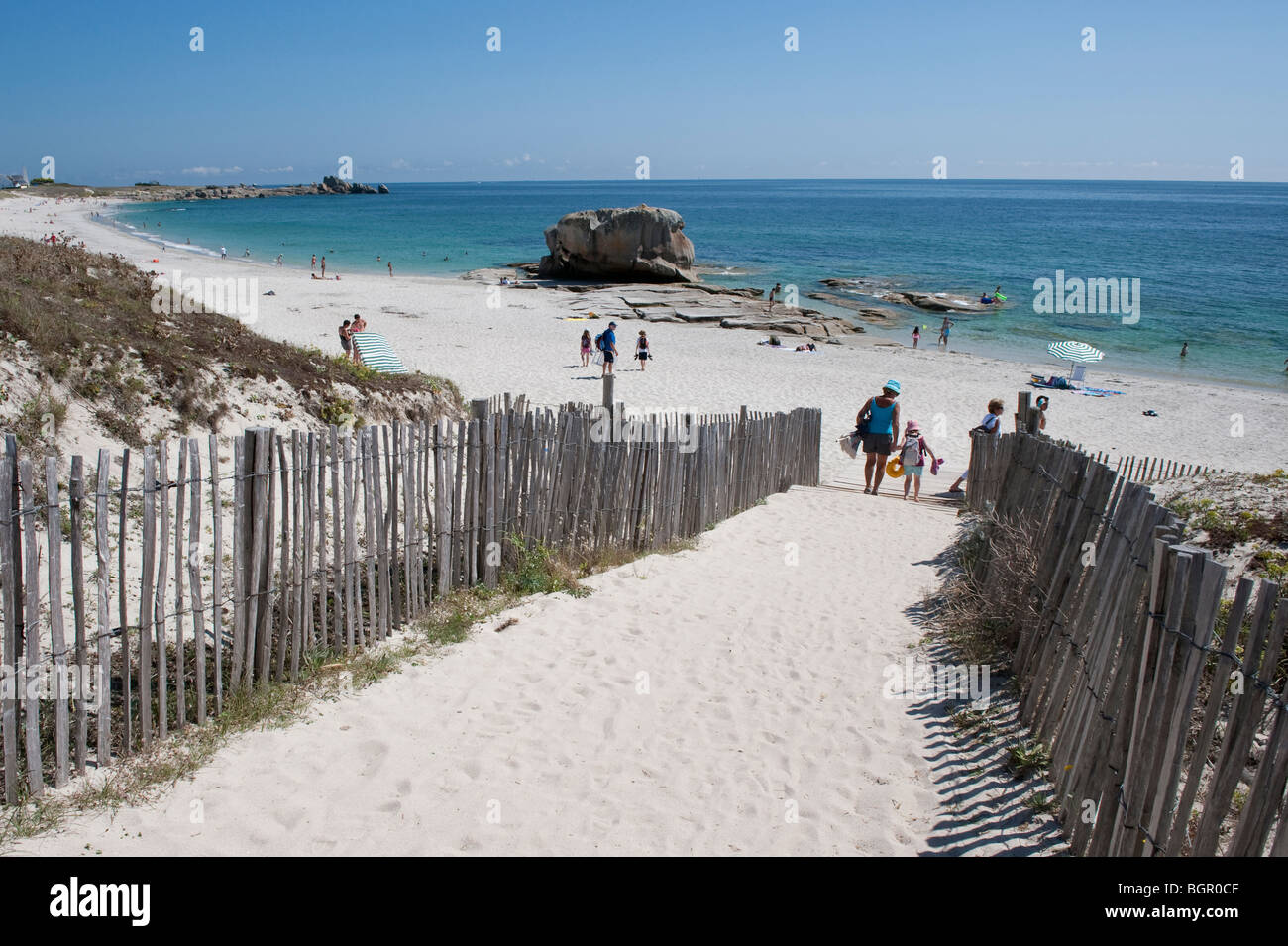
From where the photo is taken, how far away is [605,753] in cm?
461

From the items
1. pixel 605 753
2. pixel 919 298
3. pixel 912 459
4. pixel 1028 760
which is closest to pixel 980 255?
pixel 919 298

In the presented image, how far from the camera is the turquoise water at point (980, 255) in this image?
32.9 meters

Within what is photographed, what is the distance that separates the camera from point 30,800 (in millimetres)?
3809

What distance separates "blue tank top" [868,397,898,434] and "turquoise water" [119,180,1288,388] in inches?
769

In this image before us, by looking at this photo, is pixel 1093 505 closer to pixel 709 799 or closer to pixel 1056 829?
pixel 1056 829

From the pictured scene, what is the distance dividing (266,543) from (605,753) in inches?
92.7

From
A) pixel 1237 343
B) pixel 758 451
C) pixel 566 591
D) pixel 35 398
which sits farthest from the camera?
pixel 1237 343

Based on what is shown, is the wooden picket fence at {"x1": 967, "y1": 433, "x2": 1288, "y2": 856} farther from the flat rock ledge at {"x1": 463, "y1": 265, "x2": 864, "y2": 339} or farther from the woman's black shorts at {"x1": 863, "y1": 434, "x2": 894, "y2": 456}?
the flat rock ledge at {"x1": 463, "y1": 265, "x2": 864, "y2": 339}

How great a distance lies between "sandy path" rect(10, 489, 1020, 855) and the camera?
3846 mm

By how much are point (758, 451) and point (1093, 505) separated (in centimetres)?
634

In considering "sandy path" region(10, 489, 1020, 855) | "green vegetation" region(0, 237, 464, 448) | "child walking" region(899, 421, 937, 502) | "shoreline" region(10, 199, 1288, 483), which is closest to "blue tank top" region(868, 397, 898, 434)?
"child walking" region(899, 421, 937, 502)

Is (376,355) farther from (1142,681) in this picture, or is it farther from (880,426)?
(1142,681)

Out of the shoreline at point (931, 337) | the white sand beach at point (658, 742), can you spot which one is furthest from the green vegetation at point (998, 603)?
the shoreline at point (931, 337)

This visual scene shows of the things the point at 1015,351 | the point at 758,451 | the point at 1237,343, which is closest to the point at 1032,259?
the point at 1237,343
